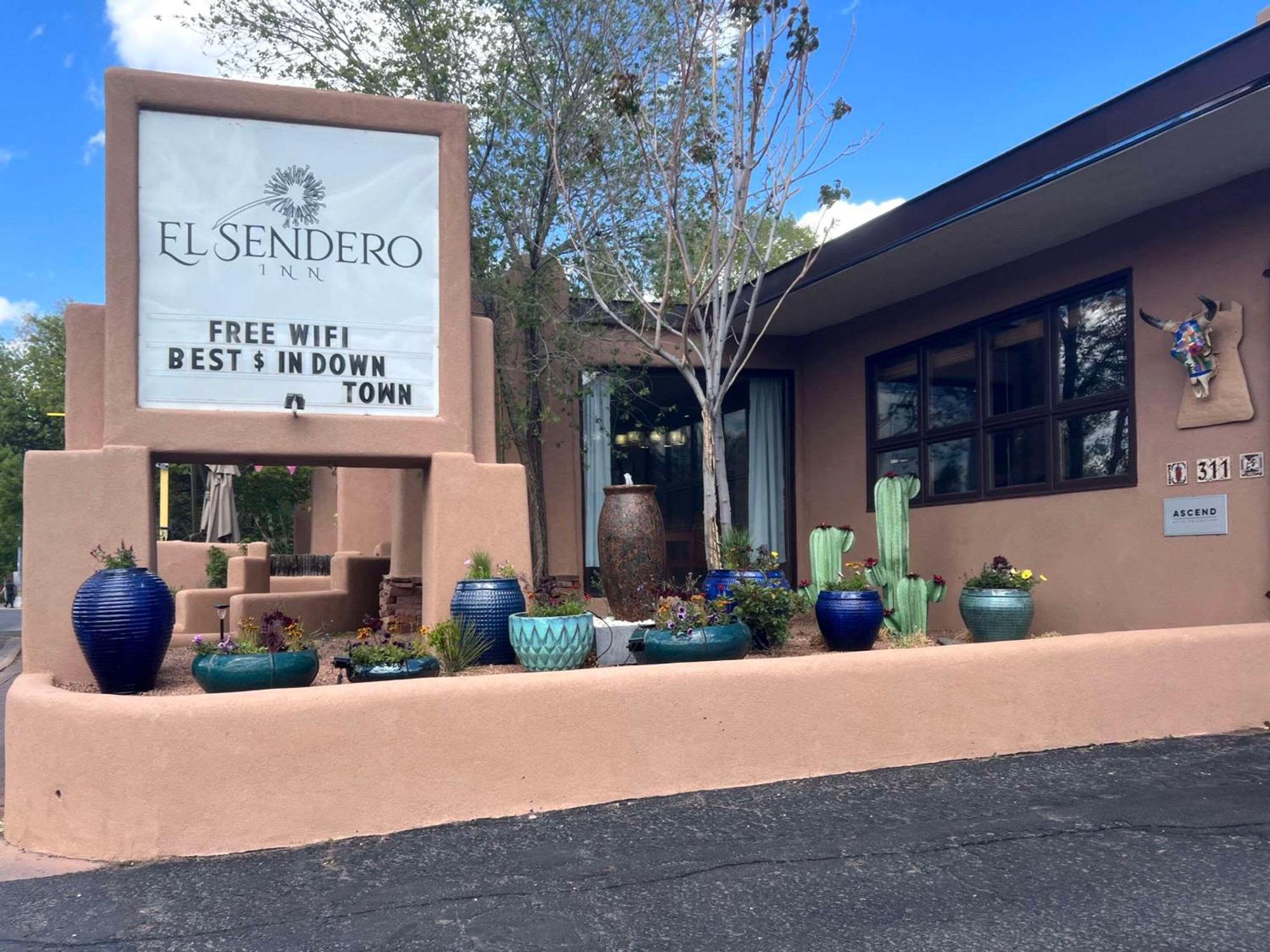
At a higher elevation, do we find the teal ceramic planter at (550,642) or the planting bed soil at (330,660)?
the teal ceramic planter at (550,642)

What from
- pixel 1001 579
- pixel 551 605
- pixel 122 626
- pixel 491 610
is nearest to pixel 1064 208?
A: pixel 1001 579

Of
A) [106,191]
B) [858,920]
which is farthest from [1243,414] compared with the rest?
[106,191]

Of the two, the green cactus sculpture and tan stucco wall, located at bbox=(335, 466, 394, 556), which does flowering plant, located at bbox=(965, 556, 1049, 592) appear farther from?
tan stucco wall, located at bbox=(335, 466, 394, 556)

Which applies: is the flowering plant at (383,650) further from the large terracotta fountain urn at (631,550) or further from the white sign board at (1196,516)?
the white sign board at (1196,516)

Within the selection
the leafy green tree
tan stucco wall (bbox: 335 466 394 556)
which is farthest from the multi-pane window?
the leafy green tree

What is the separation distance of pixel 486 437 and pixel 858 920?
14.4 feet

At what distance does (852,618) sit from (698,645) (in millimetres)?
1320

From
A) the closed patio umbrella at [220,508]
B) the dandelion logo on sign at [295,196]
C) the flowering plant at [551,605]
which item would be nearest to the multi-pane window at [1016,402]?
the flowering plant at [551,605]

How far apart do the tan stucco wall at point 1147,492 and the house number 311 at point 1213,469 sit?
1.7 inches

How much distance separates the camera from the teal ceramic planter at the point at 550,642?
5973 millimetres

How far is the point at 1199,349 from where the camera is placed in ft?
23.1

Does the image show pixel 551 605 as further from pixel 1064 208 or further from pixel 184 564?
pixel 184 564

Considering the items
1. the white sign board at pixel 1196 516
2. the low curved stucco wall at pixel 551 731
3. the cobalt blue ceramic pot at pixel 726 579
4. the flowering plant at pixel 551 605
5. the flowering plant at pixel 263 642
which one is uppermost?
the white sign board at pixel 1196 516

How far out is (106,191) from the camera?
6.36m
